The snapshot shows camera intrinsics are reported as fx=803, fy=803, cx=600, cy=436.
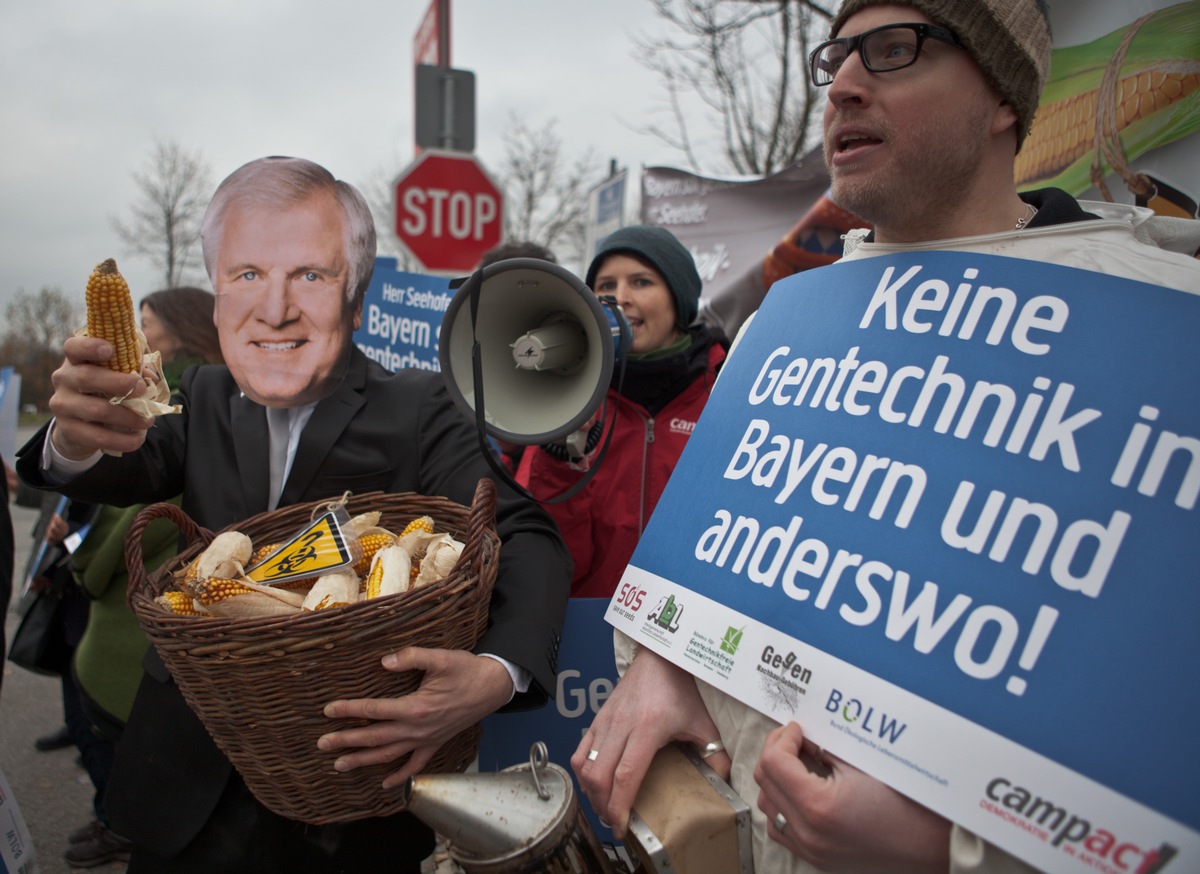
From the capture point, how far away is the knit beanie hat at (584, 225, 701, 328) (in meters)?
2.72

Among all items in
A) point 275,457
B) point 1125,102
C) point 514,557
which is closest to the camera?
point 514,557

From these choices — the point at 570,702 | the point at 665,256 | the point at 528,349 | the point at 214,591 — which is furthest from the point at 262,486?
the point at 665,256

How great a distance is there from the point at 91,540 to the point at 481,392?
197 cm

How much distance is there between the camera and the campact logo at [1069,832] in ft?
2.59

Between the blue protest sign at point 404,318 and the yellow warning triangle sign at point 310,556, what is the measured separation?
2.46 metres

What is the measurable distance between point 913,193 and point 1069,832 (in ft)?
3.00

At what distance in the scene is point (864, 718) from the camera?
100cm

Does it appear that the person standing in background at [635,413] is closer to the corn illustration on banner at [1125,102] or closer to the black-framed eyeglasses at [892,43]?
the black-framed eyeglasses at [892,43]

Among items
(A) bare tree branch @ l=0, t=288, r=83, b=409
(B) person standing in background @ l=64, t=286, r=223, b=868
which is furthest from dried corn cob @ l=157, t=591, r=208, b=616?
(A) bare tree branch @ l=0, t=288, r=83, b=409

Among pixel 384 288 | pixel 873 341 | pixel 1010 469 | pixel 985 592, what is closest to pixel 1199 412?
pixel 1010 469

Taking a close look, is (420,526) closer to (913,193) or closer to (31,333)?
(913,193)

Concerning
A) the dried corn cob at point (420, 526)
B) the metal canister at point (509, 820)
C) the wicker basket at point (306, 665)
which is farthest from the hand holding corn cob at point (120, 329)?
the metal canister at point (509, 820)

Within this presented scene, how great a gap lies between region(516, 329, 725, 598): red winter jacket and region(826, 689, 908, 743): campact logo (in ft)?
4.40

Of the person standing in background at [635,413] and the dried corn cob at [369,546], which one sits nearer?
the dried corn cob at [369,546]
